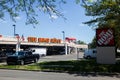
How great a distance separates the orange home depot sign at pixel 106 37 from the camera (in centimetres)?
3516

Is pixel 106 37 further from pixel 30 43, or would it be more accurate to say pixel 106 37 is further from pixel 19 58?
pixel 30 43

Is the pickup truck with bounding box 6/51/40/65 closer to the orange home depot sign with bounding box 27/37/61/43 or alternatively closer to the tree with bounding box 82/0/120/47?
the tree with bounding box 82/0/120/47

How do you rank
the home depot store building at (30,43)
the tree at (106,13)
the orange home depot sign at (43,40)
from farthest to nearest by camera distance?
the orange home depot sign at (43,40) < the home depot store building at (30,43) < the tree at (106,13)

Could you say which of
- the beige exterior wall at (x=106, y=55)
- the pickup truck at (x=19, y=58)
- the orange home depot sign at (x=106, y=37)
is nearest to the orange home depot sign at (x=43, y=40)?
the pickup truck at (x=19, y=58)

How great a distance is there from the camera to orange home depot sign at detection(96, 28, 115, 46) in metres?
35.2

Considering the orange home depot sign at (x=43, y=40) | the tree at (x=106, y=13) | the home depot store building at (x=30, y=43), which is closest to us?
the tree at (x=106, y=13)

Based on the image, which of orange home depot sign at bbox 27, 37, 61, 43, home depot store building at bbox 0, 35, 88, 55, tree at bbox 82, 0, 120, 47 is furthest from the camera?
orange home depot sign at bbox 27, 37, 61, 43

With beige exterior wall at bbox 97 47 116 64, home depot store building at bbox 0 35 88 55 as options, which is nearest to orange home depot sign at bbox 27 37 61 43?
home depot store building at bbox 0 35 88 55

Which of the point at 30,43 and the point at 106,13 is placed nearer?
the point at 106,13

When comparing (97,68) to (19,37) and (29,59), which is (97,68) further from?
(19,37)

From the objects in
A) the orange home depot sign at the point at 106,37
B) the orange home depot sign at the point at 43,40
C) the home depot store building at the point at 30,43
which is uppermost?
Answer: the orange home depot sign at the point at 43,40

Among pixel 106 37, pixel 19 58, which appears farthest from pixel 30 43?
pixel 106 37

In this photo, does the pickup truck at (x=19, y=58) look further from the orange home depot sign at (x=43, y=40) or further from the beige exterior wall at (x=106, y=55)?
the orange home depot sign at (x=43, y=40)

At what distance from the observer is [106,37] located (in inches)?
1399
